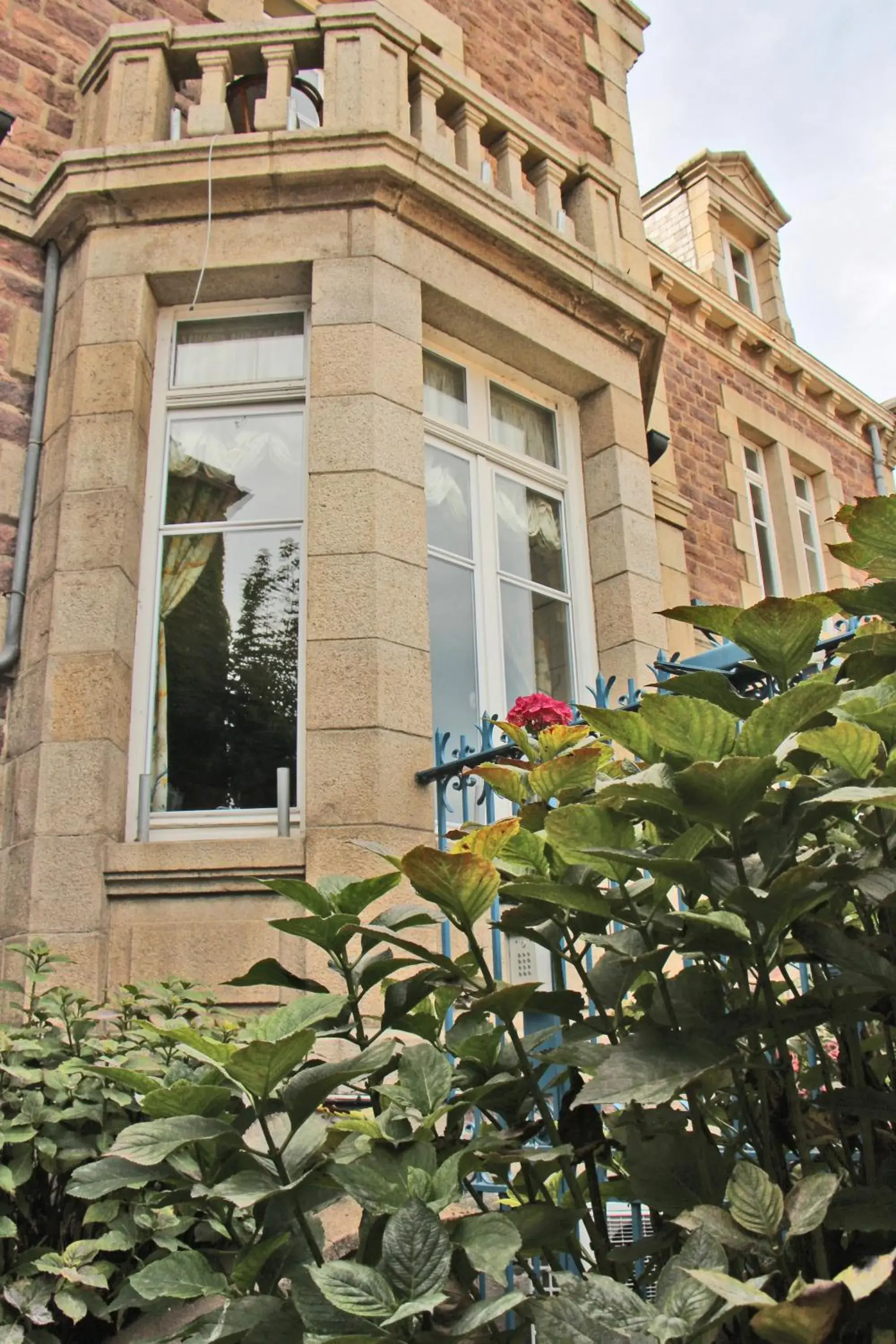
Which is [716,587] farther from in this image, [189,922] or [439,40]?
[189,922]

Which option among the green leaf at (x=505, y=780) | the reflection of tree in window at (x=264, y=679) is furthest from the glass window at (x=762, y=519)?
the green leaf at (x=505, y=780)

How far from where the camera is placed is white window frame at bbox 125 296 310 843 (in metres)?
5.19

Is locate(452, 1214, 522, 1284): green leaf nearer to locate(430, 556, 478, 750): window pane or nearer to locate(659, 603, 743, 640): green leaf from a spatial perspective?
locate(659, 603, 743, 640): green leaf

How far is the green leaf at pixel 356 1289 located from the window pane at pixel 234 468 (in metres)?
4.98

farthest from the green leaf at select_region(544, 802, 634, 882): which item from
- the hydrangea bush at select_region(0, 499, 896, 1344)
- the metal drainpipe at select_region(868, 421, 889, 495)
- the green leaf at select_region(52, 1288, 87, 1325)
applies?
the metal drainpipe at select_region(868, 421, 889, 495)

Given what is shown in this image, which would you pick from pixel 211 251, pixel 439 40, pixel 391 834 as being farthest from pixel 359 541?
pixel 439 40

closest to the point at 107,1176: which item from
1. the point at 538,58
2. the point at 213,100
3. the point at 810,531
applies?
the point at 213,100

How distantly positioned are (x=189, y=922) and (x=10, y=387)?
114 inches

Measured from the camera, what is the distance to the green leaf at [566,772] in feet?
4.87

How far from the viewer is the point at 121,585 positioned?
5.29m

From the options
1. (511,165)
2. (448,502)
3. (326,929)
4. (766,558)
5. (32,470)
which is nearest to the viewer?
(326,929)

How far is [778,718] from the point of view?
1224 mm

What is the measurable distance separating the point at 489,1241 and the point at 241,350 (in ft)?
18.3

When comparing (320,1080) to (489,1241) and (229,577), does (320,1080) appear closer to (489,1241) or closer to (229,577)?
(489,1241)
